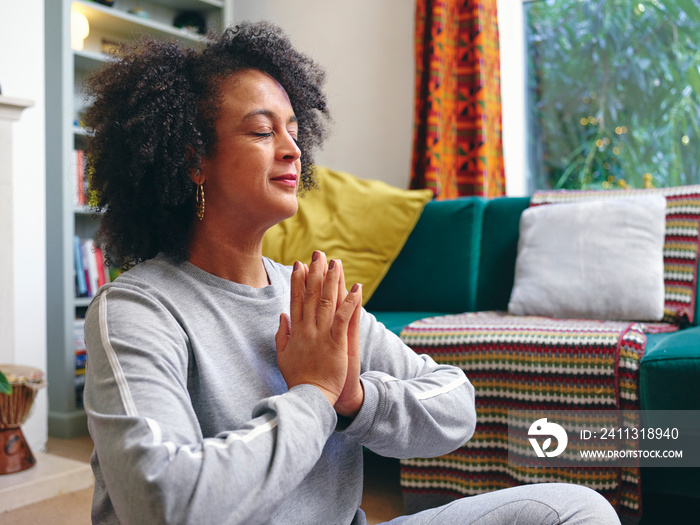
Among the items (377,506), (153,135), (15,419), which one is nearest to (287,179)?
(153,135)

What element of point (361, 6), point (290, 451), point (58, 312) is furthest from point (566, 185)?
point (290, 451)

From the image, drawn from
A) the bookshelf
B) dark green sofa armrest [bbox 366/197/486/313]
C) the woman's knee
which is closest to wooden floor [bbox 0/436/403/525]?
dark green sofa armrest [bbox 366/197/486/313]

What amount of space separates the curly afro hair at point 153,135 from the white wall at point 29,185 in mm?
2004

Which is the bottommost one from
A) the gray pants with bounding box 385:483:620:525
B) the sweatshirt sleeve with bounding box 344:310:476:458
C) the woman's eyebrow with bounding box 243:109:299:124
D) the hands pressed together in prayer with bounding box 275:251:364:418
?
the gray pants with bounding box 385:483:620:525

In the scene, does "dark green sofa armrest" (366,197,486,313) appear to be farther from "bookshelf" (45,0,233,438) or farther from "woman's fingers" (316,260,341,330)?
"woman's fingers" (316,260,341,330)

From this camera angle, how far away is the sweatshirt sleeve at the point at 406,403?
2.97ft

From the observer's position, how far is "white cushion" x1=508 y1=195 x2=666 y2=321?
2.15m

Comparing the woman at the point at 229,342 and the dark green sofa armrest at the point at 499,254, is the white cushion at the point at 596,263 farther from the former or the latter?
the woman at the point at 229,342

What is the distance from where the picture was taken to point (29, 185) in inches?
113

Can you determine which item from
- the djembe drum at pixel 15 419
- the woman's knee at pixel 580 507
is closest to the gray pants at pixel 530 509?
the woman's knee at pixel 580 507

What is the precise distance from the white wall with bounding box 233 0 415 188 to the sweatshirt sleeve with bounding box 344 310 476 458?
2.40 meters

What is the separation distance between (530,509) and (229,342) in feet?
1.52

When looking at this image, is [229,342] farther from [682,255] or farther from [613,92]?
[613,92]

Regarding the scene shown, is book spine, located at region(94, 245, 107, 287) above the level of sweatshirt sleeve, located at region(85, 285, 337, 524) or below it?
above
